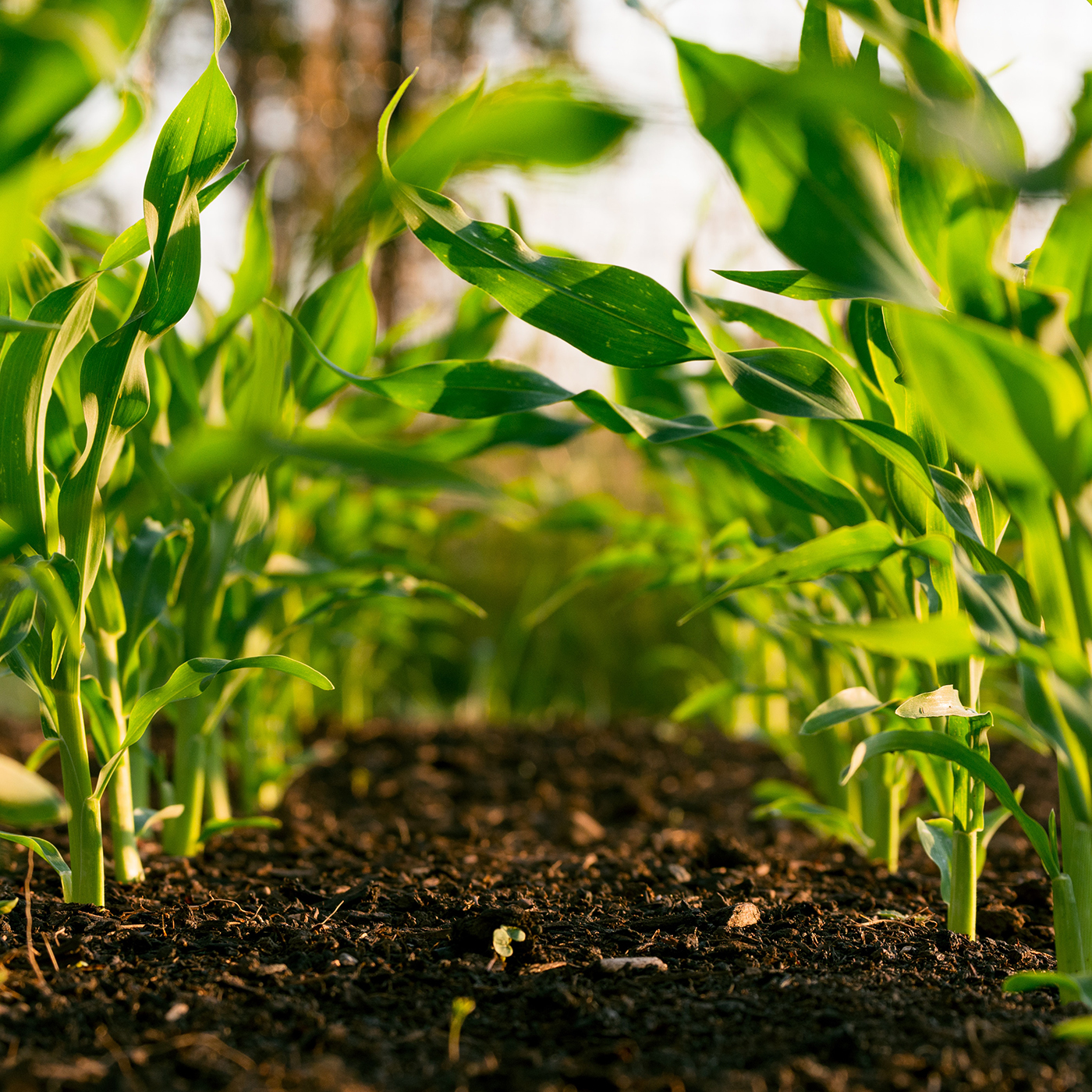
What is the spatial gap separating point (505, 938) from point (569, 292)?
63 centimetres

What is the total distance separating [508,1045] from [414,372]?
63 cm

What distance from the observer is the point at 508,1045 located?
0.66m

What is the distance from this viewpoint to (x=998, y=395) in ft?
1.88

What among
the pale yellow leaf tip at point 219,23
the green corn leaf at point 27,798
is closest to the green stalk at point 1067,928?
the green corn leaf at point 27,798

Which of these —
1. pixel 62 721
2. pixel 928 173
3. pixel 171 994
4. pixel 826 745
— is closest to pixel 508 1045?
pixel 171 994

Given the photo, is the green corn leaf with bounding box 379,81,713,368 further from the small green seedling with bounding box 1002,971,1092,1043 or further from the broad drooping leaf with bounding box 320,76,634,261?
the small green seedling with bounding box 1002,971,1092,1043

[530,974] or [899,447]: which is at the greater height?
[899,447]

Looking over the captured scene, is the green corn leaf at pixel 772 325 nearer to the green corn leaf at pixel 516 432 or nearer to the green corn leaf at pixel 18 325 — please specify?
the green corn leaf at pixel 516 432

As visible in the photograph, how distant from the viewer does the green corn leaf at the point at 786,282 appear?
841mm

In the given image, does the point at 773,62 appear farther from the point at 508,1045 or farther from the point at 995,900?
the point at 995,900

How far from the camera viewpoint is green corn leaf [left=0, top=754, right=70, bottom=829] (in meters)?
0.48

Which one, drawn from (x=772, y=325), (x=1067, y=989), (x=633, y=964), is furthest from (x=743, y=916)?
(x=772, y=325)

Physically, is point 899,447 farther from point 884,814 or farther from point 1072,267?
point 884,814

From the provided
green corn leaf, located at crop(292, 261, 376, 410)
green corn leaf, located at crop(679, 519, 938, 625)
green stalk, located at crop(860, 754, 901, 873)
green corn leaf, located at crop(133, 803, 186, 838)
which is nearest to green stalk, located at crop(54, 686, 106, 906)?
green corn leaf, located at crop(133, 803, 186, 838)
